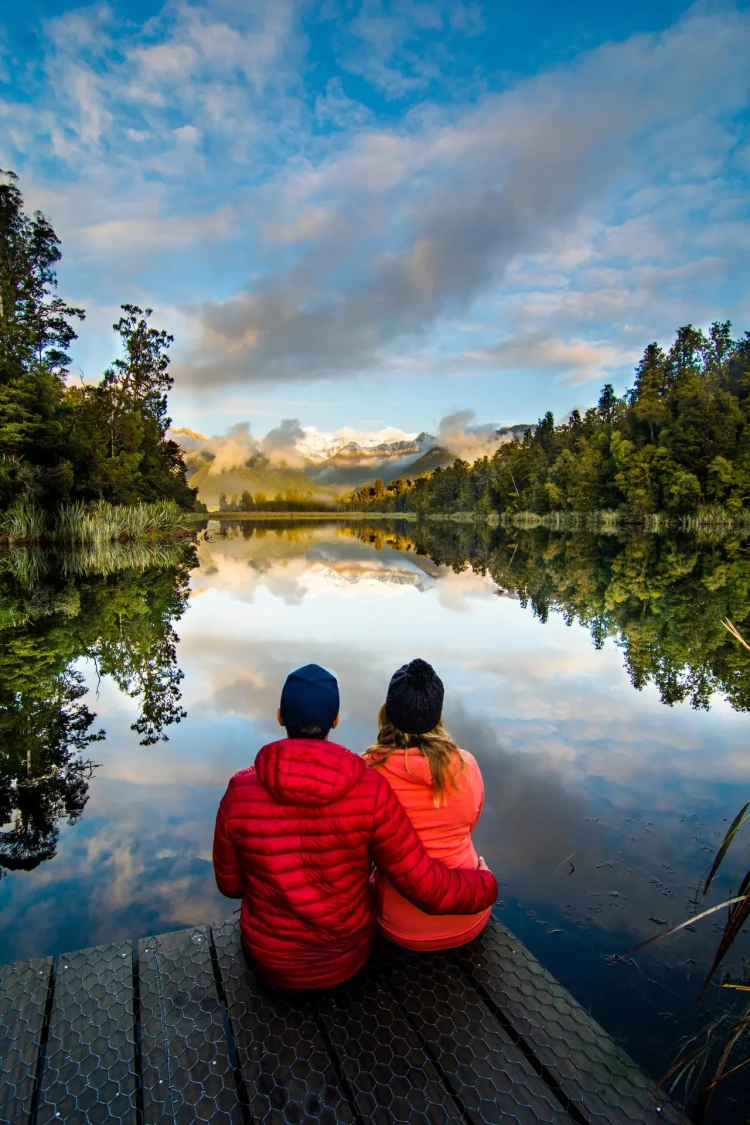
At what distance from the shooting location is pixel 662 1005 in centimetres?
293

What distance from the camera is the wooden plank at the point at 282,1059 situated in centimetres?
201

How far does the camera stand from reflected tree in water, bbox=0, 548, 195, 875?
505 centimetres

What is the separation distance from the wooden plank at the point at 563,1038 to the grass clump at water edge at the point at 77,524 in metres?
26.5

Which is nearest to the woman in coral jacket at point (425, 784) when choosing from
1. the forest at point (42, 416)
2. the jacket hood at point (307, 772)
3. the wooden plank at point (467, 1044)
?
the wooden plank at point (467, 1044)

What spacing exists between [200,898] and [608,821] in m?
3.15

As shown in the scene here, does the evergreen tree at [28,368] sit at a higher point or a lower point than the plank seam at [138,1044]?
higher

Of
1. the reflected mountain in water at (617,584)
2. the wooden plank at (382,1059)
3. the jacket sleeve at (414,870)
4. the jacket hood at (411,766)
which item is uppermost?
the jacket hood at (411,766)

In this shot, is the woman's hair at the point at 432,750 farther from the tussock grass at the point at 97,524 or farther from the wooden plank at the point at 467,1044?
the tussock grass at the point at 97,524

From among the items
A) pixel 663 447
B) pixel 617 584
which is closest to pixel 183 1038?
pixel 617 584

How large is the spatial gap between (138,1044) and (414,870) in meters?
1.24

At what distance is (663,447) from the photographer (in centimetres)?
5281

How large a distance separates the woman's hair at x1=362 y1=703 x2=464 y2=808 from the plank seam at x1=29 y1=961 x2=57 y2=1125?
161 cm

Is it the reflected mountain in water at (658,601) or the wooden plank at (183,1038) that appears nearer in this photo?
the wooden plank at (183,1038)

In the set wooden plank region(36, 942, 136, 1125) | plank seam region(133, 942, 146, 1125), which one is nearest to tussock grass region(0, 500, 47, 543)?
wooden plank region(36, 942, 136, 1125)
